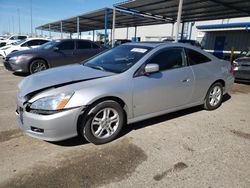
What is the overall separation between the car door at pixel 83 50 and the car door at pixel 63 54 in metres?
0.19

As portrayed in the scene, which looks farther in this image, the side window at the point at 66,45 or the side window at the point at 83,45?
the side window at the point at 83,45

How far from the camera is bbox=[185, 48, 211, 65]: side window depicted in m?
4.25

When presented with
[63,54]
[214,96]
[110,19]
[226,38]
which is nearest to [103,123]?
[214,96]

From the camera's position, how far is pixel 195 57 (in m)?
4.37

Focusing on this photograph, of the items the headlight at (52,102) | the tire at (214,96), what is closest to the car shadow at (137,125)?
the tire at (214,96)

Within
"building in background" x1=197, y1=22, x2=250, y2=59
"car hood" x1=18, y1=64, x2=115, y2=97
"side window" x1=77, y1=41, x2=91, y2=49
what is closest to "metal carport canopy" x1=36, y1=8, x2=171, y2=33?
"building in background" x1=197, y1=22, x2=250, y2=59

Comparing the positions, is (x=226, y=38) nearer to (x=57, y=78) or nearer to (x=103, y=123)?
(x=103, y=123)

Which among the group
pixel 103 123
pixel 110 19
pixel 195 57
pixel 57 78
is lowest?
pixel 103 123

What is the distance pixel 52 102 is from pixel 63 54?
21.2 ft

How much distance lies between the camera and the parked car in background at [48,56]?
812cm

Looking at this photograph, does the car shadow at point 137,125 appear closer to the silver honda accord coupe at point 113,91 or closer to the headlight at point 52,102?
the silver honda accord coupe at point 113,91

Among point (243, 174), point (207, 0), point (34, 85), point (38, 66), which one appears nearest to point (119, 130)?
point (34, 85)

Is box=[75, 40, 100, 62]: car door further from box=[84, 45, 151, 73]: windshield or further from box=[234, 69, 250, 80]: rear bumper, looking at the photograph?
box=[234, 69, 250, 80]: rear bumper

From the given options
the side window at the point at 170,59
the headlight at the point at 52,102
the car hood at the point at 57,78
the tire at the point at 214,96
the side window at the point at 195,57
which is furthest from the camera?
the tire at the point at 214,96
